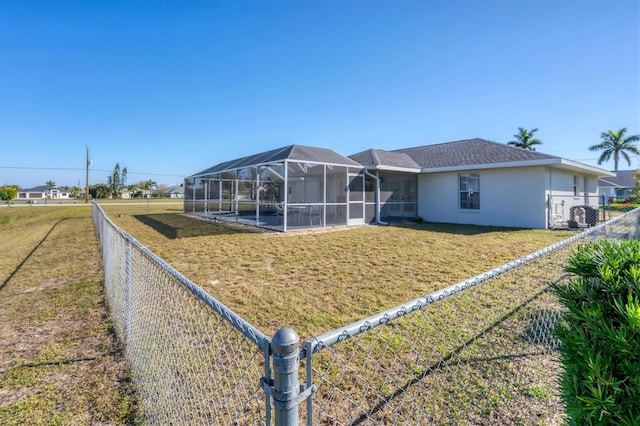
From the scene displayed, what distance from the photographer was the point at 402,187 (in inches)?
655

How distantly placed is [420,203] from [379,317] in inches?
634

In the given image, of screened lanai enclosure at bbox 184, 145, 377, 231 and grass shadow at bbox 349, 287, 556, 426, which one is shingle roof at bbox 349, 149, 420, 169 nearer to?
screened lanai enclosure at bbox 184, 145, 377, 231

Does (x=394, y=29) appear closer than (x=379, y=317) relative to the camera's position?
No

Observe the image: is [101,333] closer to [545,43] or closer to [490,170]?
[490,170]

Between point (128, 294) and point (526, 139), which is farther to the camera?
point (526, 139)

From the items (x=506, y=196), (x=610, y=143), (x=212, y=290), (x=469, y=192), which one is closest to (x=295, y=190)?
(x=469, y=192)

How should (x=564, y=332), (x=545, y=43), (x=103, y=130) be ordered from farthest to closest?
1. (x=103, y=130)
2. (x=545, y=43)
3. (x=564, y=332)

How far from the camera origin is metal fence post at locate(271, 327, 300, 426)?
2.65 ft

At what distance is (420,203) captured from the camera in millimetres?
16328

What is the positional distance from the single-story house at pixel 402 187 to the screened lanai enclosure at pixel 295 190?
0.05 meters

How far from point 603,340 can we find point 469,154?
16.0m

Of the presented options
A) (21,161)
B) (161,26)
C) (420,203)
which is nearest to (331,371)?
(161,26)

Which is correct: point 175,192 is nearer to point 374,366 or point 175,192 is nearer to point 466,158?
point 466,158

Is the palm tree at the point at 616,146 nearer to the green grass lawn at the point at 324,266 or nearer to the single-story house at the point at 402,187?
the single-story house at the point at 402,187
